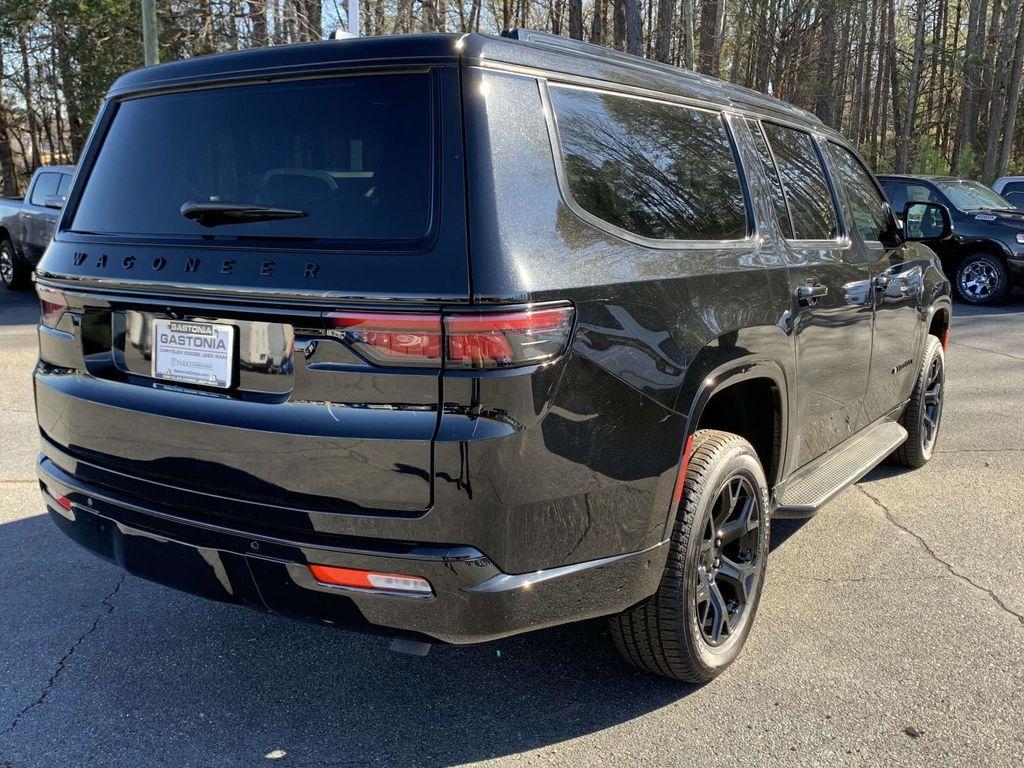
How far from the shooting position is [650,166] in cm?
274

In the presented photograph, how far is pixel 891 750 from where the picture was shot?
2568 mm

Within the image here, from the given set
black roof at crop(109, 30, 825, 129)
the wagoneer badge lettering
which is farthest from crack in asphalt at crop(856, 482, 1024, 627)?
the wagoneer badge lettering

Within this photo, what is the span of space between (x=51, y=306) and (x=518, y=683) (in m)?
1.97

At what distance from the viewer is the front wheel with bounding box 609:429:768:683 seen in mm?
2680

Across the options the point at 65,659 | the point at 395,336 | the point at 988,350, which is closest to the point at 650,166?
the point at 395,336

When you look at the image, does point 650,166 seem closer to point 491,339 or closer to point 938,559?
point 491,339

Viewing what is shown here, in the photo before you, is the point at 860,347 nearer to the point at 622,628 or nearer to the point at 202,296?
the point at 622,628

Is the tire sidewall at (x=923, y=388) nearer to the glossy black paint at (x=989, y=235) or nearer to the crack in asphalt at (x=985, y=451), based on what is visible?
the crack in asphalt at (x=985, y=451)

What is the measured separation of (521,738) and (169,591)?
1671 millimetres

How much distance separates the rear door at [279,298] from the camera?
211 cm

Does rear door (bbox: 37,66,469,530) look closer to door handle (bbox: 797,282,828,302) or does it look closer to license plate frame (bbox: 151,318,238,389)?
license plate frame (bbox: 151,318,238,389)

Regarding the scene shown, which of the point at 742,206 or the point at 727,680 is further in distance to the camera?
the point at 742,206

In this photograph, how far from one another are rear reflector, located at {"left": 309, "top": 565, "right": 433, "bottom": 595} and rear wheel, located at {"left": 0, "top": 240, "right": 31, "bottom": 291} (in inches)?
517

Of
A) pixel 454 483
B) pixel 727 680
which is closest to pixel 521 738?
pixel 727 680
